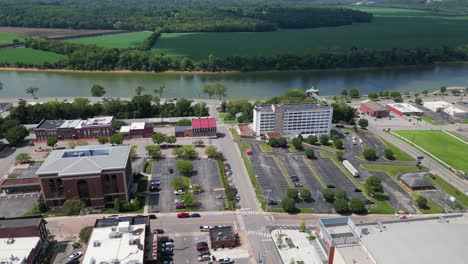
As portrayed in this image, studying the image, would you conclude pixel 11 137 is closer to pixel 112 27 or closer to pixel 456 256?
pixel 456 256

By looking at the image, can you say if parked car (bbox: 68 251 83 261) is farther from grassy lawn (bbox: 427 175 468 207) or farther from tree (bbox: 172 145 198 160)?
grassy lawn (bbox: 427 175 468 207)

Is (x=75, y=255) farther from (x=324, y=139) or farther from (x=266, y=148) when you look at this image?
(x=324, y=139)

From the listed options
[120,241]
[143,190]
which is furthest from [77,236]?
Answer: [143,190]

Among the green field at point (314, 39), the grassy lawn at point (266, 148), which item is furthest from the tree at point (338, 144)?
the green field at point (314, 39)

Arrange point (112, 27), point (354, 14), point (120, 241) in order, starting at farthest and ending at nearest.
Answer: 1. point (354, 14)
2. point (112, 27)
3. point (120, 241)

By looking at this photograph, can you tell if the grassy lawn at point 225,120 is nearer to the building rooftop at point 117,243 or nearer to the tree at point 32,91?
the building rooftop at point 117,243

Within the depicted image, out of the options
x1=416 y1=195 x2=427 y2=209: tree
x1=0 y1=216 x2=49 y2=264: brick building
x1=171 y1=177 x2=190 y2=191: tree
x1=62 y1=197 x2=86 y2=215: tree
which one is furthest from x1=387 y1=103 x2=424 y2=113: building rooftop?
x1=0 y1=216 x2=49 y2=264: brick building
